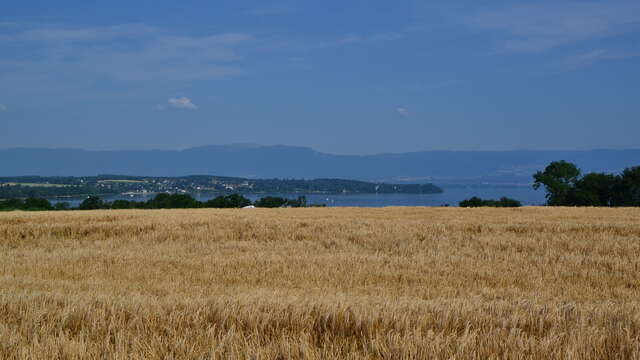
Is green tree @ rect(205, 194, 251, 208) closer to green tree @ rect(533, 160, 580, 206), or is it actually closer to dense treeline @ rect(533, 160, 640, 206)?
dense treeline @ rect(533, 160, 640, 206)

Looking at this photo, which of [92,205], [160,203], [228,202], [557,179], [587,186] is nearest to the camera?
[92,205]

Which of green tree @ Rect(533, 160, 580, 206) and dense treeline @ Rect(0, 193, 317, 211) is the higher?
green tree @ Rect(533, 160, 580, 206)

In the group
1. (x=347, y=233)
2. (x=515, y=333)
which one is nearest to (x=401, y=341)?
(x=515, y=333)

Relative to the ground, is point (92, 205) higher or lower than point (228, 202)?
lower

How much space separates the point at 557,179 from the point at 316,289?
262ft

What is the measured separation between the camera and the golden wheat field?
4.62 metres

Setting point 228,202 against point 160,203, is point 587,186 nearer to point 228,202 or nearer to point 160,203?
point 228,202

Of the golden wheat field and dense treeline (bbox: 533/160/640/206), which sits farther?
dense treeline (bbox: 533/160/640/206)

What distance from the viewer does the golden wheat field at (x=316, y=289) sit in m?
4.62

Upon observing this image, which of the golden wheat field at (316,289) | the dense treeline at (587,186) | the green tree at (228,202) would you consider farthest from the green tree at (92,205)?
the dense treeline at (587,186)

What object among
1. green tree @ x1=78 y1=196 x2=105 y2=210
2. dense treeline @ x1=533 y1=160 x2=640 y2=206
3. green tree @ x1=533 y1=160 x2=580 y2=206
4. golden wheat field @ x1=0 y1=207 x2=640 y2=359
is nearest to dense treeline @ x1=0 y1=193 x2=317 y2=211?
green tree @ x1=78 y1=196 x2=105 y2=210

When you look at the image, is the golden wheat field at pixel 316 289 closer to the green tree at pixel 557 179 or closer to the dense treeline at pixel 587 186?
the dense treeline at pixel 587 186

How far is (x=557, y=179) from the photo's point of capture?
3270 inches

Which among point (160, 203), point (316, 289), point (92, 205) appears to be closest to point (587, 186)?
point (160, 203)
